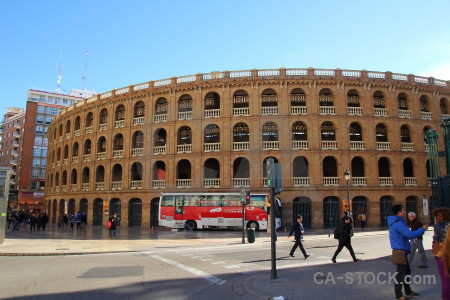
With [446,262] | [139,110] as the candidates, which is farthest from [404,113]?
[446,262]

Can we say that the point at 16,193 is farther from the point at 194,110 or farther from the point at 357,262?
the point at 357,262

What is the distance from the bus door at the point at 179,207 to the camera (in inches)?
1206

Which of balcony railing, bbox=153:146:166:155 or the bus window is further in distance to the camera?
balcony railing, bbox=153:146:166:155

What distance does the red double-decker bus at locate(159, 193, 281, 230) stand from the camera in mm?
29109

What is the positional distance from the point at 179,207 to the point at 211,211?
2969mm

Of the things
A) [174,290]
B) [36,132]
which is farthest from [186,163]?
[36,132]

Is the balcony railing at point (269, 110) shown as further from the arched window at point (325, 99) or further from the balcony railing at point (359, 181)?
the balcony railing at point (359, 181)

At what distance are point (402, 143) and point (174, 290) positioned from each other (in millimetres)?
32299

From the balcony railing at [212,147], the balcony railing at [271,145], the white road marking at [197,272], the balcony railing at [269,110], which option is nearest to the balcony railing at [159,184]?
the balcony railing at [212,147]

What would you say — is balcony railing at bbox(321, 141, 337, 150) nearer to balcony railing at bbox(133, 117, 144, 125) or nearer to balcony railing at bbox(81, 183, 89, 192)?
balcony railing at bbox(133, 117, 144, 125)

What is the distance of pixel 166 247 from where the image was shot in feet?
61.7
